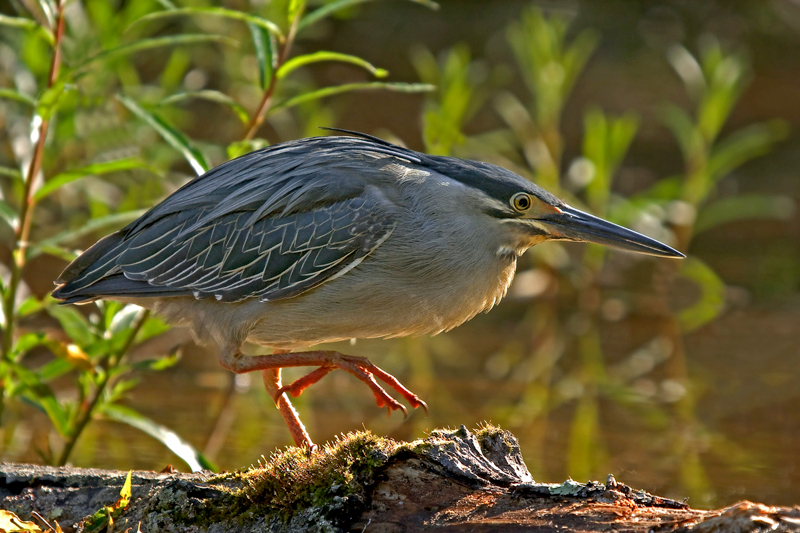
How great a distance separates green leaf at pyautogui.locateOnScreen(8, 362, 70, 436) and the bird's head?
222cm

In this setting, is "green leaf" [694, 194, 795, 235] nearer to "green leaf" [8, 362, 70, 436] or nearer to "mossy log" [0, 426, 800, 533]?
"mossy log" [0, 426, 800, 533]

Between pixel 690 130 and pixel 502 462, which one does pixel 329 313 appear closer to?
pixel 502 462

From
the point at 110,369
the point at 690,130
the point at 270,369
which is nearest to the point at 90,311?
the point at 110,369

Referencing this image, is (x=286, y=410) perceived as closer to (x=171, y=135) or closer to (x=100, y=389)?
(x=100, y=389)

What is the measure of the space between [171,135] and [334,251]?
116 cm

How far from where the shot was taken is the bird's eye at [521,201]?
386cm

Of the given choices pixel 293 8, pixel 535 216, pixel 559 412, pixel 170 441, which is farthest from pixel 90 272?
pixel 559 412

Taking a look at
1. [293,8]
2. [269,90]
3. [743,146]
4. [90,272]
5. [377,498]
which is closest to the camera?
[377,498]

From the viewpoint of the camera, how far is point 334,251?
3.83 meters

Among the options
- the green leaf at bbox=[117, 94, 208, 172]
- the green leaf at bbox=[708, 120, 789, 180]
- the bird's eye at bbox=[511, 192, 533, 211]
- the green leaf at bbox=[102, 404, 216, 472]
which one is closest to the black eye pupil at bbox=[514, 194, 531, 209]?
the bird's eye at bbox=[511, 192, 533, 211]

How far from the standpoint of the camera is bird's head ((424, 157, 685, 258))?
12.7 feet

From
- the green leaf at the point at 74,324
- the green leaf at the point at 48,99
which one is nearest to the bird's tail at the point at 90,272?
the green leaf at the point at 74,324

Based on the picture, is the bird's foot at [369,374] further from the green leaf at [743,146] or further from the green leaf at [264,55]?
the green leaf at [743,146]

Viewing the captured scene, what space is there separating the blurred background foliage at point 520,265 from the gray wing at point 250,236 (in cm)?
28
